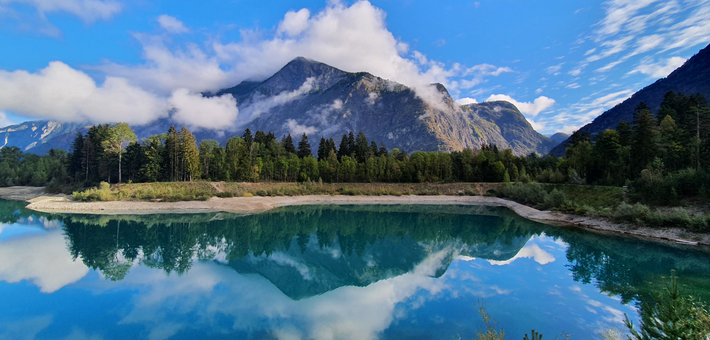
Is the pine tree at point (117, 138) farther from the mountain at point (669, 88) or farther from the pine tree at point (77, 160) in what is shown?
the mountain at point (669, 88)

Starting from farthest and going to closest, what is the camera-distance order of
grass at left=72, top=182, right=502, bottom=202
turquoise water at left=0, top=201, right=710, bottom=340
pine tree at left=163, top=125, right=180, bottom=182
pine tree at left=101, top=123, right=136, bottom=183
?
pine tree at left=163, top=125, right=180, bottom=182 → pine tree at left=101, top=123, right=136, bottom=183 → grass at left=72, top=182, right=502, bottom=202 → turquoise water at left=0, top=201, right=710, bottom=340

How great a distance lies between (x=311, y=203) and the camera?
4131 cm

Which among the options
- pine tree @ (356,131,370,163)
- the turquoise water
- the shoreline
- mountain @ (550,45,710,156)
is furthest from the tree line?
mountain @ (550,45,710,156)

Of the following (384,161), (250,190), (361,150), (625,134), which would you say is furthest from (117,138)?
(625,134)

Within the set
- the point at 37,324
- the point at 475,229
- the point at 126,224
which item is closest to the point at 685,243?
the point at 475,229

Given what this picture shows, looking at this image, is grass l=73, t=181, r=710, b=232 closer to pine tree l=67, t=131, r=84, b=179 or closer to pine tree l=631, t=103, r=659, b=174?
pine tree l=631, t=103, r=659, b=174

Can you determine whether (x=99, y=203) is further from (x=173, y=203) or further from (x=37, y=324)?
(x=37, y=324)

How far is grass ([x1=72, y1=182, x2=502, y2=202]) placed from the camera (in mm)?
33812

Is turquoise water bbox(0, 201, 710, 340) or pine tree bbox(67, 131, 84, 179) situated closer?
turquoise water bbox(0, 201, 710, 340)

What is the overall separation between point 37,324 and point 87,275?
5.09 metres

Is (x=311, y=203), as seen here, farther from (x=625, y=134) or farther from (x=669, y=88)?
(x=669, y=88)

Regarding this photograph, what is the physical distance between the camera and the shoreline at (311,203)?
61.8ft

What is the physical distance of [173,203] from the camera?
3266 centimetres

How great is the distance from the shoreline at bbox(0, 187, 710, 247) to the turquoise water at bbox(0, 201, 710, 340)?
214 centimetres
